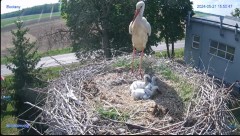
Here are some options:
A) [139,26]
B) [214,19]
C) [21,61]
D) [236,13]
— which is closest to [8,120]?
[21,61]

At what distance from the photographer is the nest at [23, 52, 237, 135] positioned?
420cm

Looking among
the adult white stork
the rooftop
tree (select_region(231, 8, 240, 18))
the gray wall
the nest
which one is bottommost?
the gray wall

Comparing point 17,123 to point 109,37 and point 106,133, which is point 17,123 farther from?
point 109,37

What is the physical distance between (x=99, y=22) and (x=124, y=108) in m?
4.80

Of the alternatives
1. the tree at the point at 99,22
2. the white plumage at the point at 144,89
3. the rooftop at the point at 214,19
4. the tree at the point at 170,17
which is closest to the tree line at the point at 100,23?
the tree at the point at 99,22

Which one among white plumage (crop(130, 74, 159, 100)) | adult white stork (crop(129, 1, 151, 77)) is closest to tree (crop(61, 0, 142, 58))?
adult white stork (crop(129, 1, 151, 77))

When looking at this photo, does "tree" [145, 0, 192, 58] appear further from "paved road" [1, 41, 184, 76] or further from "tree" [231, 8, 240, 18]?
"paved road" [1, 41, 184, 76]

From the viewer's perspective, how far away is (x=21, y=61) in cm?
553

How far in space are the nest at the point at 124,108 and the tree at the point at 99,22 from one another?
320 cm

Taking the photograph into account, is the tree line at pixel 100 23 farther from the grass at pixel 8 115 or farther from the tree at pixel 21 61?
the grass at pixel 8 115

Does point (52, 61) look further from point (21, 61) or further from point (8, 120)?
point (8, 120)

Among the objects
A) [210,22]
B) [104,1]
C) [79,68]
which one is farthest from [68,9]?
[210,22]

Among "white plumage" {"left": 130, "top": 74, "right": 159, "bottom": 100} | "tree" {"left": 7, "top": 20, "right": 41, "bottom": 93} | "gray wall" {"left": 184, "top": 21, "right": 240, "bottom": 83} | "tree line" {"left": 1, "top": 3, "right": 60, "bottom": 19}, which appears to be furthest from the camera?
"gray wall" {"left": 184, "top": 21, "right": 240, "bottom": 83}

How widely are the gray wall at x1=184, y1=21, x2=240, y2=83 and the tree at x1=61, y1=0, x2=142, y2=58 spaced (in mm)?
1894
